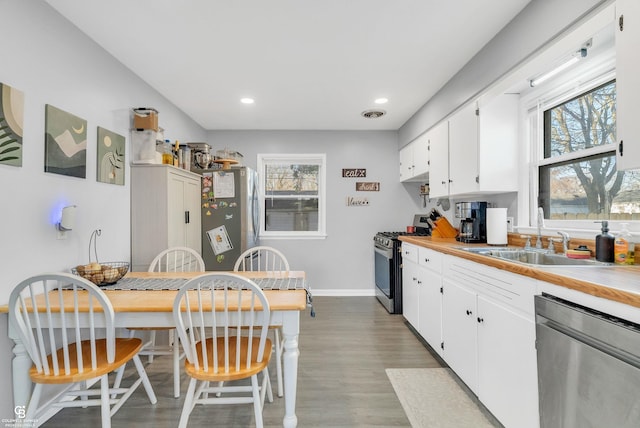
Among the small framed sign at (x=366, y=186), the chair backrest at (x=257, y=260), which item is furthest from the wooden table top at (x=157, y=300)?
the small framed sign at (x=366, y=186)

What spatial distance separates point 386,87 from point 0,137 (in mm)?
2928

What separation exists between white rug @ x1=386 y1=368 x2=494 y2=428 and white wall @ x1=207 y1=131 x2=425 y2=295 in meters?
2.31

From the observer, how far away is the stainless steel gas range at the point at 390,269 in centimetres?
385

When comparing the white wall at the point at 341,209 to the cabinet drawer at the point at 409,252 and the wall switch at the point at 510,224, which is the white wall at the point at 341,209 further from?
the wall switch at the point at 510,224

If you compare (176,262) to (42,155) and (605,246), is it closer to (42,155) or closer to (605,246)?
(42,155)

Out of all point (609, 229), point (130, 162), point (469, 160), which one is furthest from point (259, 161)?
point (609, 229)

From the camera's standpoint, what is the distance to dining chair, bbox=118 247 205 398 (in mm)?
2164

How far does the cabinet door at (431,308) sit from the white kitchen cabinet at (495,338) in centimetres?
21

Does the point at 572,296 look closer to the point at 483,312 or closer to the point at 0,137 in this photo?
the point at 483,312

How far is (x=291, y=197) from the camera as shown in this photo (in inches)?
192

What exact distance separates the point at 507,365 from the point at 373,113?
3.09 meters

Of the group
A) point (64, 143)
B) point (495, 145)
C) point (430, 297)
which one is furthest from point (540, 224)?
point (64, 143)

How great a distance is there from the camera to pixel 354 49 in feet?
8.11

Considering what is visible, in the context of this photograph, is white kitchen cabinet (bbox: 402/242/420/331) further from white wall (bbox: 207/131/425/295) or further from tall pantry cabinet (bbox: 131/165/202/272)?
tall pantry cabinet (bbox: 131/165/202/272)
